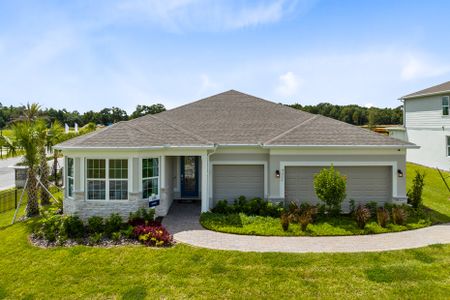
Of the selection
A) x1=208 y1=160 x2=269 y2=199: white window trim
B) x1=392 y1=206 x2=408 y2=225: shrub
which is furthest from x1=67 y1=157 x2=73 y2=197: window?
x1=392 y1=206 x2=408 y2=225: shrub

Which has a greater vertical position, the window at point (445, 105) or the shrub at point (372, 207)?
the window at point (445, 105)

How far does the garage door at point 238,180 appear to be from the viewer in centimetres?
1314

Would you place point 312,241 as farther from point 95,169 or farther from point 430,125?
point 430,125

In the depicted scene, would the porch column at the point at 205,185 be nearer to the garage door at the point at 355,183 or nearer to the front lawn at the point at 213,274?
the front lawn at the point at 213,274

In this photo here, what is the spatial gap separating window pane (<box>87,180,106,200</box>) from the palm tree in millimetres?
3426

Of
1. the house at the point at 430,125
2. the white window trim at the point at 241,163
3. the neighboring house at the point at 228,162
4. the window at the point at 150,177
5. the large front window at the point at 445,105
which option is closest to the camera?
the neighboring house at the point at 228,162

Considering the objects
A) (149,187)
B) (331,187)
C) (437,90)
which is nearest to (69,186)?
(149,187)

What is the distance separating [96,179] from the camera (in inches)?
437

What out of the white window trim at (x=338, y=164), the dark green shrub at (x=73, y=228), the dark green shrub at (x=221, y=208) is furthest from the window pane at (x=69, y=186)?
the white window trim at (x=338, y=164)

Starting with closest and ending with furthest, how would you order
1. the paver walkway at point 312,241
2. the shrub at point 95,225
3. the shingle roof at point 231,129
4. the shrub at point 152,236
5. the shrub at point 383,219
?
the paver walkway at point 312,241 → the shrub at point 152,236 → the shrub at point 95,225 → the shrub at point 383,219 → the shingle roof at point 231,129

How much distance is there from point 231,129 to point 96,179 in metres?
6.70

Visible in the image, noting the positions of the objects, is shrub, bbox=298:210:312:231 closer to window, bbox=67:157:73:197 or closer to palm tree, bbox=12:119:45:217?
window, bbox=67:157:73:197

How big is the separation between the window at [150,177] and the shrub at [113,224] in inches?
54.0

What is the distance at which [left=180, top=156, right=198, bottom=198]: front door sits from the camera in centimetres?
1493
